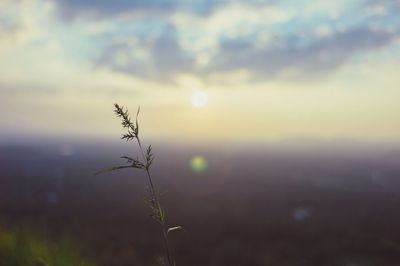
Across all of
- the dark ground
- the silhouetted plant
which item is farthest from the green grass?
the dark ground

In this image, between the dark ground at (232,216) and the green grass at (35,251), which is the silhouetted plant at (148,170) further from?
the dark ground at (232,216)

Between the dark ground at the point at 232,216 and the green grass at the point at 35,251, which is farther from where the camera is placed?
the dark ground at the point at 232,216

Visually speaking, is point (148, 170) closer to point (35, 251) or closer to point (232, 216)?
point (35, 251)

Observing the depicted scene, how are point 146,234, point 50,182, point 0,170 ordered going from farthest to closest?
1. point 0,170
2. point 50,182
3. point 146,234

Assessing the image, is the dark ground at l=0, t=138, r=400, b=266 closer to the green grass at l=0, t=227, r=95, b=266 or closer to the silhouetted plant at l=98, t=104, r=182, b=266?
the green grass at l=0, t=227, r=95, b=266

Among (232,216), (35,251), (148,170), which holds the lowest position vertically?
(232,216)

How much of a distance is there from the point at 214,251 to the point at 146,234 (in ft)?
69.2

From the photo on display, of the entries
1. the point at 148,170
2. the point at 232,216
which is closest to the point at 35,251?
the point at 148,170

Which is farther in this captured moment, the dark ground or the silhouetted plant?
the dark ground

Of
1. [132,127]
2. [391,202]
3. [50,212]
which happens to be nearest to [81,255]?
[132,127]

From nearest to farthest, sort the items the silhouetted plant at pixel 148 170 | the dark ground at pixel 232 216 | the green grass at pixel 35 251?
the silhouetted plant at pixel 148 170
the green grass at pixel 35 251
the dark ground at pixel 232 216

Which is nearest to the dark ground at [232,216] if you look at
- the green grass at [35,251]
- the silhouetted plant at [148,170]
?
the green grass at [35,251]

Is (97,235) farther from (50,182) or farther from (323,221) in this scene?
(50,182)

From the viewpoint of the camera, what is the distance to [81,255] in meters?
3.59
